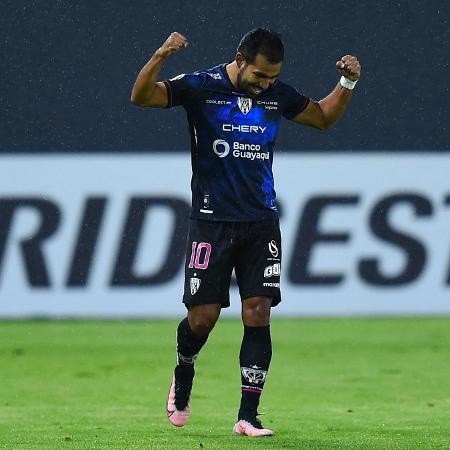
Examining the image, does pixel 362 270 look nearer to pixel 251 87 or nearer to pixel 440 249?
pixel 440 249

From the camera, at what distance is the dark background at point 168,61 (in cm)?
1202

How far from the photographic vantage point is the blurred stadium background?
11.9 metres

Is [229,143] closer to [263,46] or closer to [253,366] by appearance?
[263,46]

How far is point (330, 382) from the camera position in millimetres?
9281

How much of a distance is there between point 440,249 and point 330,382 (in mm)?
3116

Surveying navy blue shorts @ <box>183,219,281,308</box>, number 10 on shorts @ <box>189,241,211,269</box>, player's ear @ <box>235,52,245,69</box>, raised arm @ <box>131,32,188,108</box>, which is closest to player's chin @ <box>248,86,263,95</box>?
player's ear @ <box>235,52,245,69</box>

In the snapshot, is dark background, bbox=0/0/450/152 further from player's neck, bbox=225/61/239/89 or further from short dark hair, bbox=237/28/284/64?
short dark hair, bbox=237/28/284/64

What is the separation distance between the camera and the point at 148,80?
20.8 ft

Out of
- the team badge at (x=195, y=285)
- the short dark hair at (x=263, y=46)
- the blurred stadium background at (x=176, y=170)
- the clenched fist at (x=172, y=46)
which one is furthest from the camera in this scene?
the blurred stadium background at (x=176, y=170)

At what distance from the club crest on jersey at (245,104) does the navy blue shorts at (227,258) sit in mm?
540

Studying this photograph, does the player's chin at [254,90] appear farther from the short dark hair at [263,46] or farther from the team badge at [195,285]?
the team badge at [195,285]

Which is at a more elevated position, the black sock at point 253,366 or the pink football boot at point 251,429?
the black sock at point 253,366

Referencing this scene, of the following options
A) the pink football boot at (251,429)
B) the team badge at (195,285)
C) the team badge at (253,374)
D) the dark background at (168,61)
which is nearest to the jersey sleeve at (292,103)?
the team badge at (195,285)

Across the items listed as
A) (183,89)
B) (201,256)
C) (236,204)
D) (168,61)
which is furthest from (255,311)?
(168,61)
